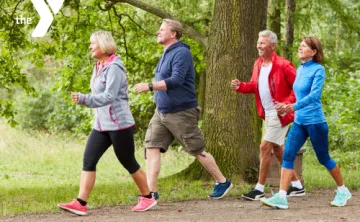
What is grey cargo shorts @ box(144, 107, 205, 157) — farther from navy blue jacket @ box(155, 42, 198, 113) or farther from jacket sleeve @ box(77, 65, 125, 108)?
jacket sleeve @ box(77, 65, 125, 108)

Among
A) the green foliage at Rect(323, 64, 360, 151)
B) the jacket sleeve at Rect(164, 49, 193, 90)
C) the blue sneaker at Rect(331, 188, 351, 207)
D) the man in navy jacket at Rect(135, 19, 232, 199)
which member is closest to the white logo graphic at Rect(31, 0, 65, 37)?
the man in navy jacket at Rect(135, 19, 232, 199)

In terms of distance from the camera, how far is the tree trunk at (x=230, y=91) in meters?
10.2

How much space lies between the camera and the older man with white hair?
8.51 m

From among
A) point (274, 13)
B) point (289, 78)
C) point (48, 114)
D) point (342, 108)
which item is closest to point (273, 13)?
point (274, 13)

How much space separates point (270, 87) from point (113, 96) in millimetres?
2038

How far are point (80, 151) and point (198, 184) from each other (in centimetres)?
1376

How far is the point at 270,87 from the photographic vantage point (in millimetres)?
8523

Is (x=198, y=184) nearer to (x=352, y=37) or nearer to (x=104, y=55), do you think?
(x=104, y=55)

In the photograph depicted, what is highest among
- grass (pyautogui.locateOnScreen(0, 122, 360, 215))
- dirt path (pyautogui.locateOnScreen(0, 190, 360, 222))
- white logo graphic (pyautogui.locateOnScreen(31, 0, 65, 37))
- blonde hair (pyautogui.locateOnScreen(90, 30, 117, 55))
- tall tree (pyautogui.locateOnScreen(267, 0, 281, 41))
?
tall tree (pyautogui.locateOnScreen(267, 0, 281, 41))

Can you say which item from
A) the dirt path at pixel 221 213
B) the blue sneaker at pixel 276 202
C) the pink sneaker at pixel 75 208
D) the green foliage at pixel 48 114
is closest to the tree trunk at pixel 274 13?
the dirt path at pixel 221 213

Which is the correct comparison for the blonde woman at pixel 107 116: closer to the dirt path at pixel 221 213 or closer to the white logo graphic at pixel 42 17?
the dirt path at pixel 221 213

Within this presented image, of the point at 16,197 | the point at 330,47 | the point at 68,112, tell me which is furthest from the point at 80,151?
the point at 16,197

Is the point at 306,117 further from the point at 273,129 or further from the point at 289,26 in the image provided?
the point at 289,26

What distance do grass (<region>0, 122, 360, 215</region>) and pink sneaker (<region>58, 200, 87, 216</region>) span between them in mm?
629
